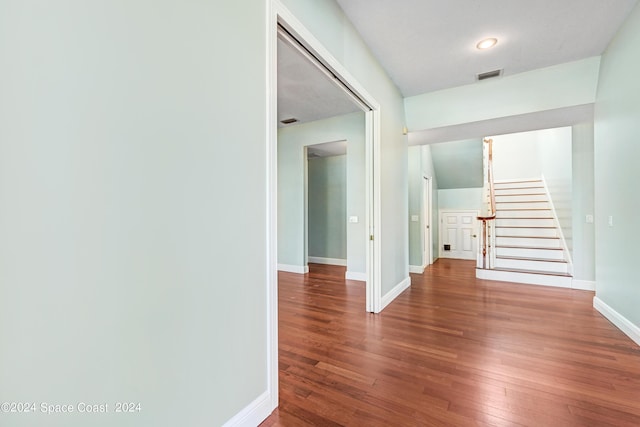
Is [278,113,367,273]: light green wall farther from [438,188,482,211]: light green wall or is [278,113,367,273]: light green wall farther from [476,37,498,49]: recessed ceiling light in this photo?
[438,188,482,211]: light green wall

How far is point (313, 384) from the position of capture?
73.9 inches

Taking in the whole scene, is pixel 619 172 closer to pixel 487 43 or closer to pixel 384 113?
pixel 487 43

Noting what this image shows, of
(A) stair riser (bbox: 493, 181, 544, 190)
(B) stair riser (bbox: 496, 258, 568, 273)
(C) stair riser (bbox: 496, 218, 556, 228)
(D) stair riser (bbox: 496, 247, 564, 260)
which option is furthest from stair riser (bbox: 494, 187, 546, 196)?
(B) stair riser (bbox: 496, 258, 568, 273)

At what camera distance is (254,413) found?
1511 millimetres

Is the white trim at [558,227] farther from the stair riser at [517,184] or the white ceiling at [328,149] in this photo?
the white ceiling at [328,149]

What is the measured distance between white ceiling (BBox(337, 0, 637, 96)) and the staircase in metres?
3.16

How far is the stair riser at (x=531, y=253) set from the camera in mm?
4879

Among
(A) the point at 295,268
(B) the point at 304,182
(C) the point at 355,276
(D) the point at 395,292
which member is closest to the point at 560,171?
(D) the point at 395,292

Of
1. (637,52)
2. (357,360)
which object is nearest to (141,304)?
(357,360)

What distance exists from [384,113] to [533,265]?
3.83m

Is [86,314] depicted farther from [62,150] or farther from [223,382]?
[223,382]

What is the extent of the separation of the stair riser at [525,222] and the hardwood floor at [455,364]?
7.62ft

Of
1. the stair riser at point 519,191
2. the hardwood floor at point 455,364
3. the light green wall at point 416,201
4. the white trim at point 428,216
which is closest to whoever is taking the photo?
the hardwood floor at point 455,364

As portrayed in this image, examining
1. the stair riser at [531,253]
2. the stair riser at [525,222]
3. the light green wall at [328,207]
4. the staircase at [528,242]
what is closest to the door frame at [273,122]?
the light green wall at [328,207]
